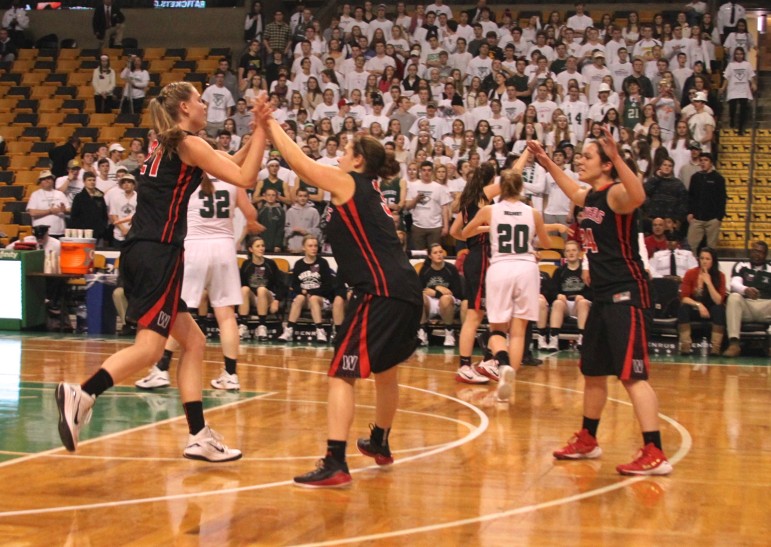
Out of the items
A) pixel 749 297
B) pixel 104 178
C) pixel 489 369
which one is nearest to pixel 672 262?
pixel 749 297

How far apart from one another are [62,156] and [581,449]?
15.1 meters

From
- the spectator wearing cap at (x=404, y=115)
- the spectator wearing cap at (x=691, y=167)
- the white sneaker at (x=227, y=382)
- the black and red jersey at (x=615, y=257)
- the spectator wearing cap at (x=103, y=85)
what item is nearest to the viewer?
the black and red jersey at (x=615, y=257)

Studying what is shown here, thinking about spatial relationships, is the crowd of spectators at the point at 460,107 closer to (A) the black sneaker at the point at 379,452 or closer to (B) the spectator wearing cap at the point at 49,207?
(B) the spectator wearing cap at the point at 49,207

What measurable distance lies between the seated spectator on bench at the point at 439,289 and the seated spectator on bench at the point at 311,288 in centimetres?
133

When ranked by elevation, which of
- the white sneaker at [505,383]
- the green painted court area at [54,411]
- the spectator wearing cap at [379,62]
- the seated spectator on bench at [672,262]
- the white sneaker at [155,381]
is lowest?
the green painted court area at [54,411]

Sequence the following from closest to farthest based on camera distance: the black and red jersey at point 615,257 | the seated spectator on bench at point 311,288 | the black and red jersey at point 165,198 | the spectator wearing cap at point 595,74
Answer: the black and red jersey at point 165,198 < the black and red jersey at point 615,257 < the seated spectator on bench at point 311,288 < the spectator wearing cap at point 595,74

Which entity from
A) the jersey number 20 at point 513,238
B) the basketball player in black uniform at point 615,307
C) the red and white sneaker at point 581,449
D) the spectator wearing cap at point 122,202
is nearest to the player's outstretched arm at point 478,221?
the jersey number 20 at point 513,238

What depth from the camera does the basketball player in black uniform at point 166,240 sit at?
6579 mm

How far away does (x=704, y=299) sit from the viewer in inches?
582

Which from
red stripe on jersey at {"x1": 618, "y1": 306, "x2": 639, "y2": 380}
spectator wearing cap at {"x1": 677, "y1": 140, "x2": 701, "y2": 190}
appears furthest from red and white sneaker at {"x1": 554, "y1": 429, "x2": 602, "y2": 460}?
spectator wearing cap at {"x1": 677, "y1": 140, "x2": 701, "y2": 190}

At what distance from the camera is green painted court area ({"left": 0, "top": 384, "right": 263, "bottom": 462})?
7805mm

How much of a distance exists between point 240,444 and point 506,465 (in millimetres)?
1866

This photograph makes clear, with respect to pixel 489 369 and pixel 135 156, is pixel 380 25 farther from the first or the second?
pixel 489 369

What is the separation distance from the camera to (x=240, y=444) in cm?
773
